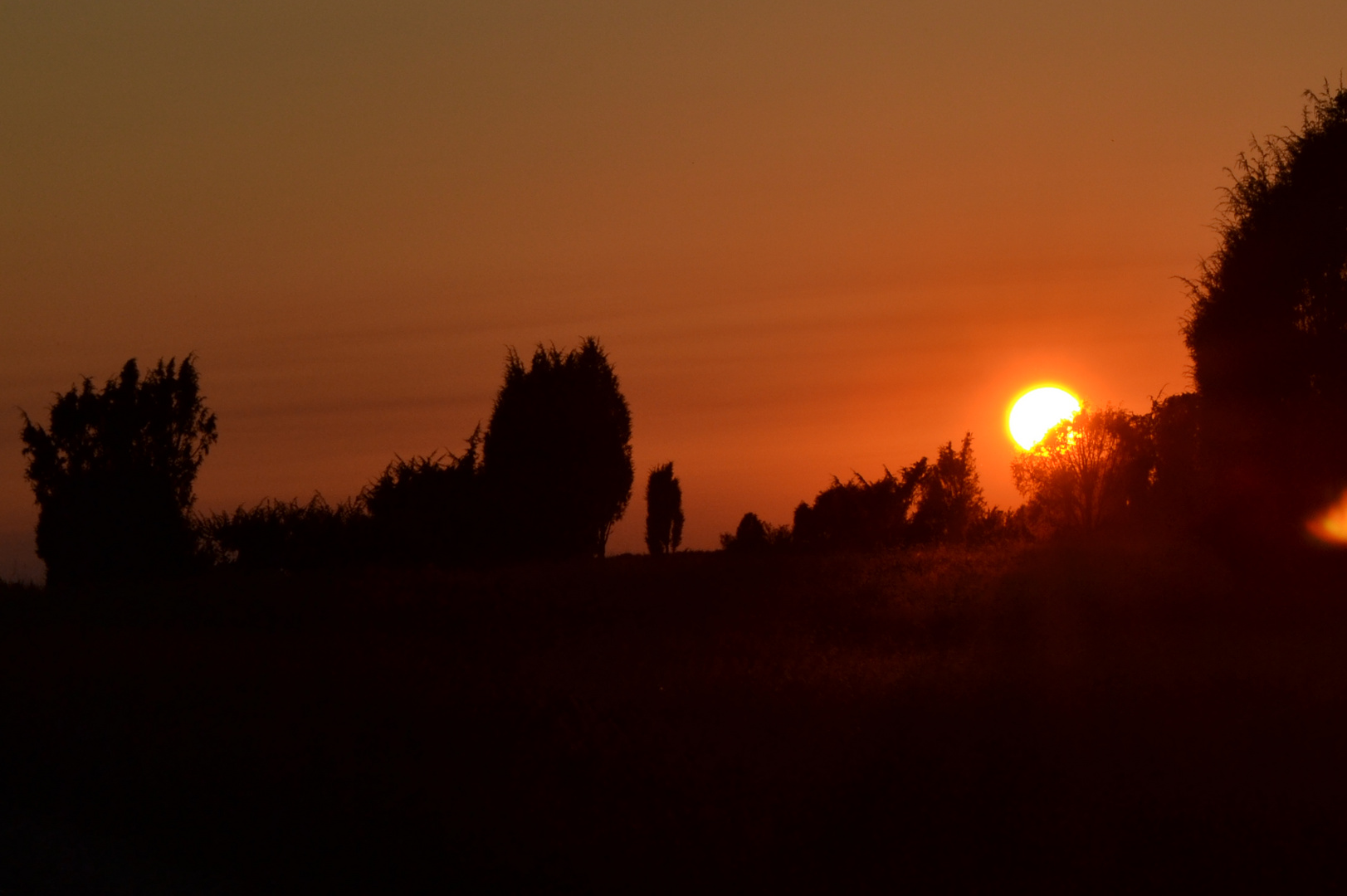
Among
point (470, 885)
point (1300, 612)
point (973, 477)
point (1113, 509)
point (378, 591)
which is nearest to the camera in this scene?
point (470, 885)

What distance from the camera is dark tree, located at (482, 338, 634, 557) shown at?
35.8m

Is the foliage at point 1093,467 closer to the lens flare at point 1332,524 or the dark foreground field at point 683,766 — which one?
the lens flare at point 1332,524

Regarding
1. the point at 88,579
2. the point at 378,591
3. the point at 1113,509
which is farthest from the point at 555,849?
the point at 1113,509

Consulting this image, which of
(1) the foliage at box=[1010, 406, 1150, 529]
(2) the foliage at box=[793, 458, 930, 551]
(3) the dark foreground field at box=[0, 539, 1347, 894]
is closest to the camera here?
(3) the dark foreground field at box=[0, 539, 1347, 894]

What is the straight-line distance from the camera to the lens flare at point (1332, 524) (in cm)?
1983

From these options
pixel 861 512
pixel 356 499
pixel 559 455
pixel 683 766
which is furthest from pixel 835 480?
pixel 683 766

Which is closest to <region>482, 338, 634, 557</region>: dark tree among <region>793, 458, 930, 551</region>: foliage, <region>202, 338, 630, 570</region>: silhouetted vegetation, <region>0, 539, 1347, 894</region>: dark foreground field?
<region>202, 338, 630, 570</region>: silhouetted vegetation

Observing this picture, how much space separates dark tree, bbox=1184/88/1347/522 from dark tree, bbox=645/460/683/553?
33.8 metres

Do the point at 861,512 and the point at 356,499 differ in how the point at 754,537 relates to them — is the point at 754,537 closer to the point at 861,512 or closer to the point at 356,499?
the point at 861,512

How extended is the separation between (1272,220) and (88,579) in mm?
32671

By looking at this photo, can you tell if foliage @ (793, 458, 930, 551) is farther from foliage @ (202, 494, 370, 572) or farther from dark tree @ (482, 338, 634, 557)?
foliage @ (202, 494, 370, 572)

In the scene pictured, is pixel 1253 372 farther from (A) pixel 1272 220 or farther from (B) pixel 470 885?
(B) pixel 470 885

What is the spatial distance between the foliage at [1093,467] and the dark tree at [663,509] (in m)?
16.0

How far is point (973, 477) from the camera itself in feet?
212
